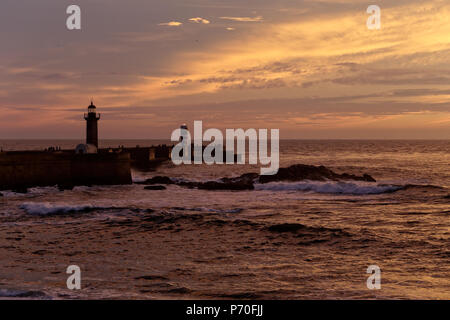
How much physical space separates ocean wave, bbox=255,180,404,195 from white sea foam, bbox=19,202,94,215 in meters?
15.1

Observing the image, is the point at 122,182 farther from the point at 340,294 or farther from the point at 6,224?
the point at 340,294

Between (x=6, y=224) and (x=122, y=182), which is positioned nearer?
(x=6, y=224)

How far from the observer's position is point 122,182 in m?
33.6

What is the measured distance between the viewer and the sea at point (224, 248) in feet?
30.2

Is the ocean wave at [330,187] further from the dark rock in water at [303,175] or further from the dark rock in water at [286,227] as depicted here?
the dark rock in water at [286,227]

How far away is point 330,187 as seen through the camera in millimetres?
32906

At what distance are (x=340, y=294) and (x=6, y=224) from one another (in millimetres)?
13680

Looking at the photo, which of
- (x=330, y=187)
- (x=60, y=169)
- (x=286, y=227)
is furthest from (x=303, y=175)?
(x=286, y=227)

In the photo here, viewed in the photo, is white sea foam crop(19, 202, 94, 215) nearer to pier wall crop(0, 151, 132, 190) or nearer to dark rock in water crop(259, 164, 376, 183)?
pier wall crop(0, 151, 132, 190)

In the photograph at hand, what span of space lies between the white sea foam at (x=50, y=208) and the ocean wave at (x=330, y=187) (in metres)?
15.1

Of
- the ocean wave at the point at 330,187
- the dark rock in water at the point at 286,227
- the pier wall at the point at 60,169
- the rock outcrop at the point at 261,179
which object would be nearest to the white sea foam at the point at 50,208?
the pier wall at the point at 60,169

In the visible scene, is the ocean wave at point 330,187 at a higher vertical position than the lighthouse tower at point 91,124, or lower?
lower
